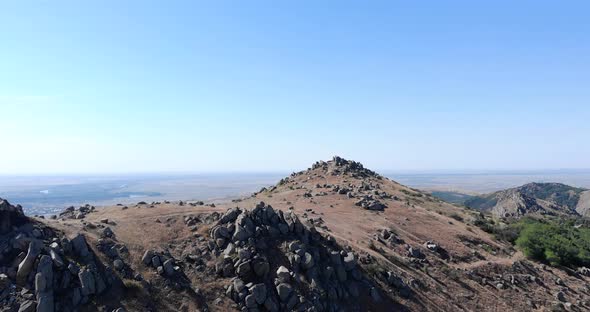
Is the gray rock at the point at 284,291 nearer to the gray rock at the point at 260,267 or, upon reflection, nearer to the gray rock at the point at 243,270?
the gray rock at the point at 260,267

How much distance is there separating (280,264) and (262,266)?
4.61 ft

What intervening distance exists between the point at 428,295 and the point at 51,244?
69.9 feet

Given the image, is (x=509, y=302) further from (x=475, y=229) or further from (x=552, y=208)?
(x=552, y=208)

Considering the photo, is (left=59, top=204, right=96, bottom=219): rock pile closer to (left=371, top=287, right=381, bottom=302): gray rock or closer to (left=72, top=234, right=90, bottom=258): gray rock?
(left=72, top=234, right=90, bottom=258): gray rock

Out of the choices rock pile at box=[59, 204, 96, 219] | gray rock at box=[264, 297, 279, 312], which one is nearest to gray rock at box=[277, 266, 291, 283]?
gray rock at box=[264, 297, 279, 312]

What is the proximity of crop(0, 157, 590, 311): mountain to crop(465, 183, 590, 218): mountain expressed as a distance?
41300mm

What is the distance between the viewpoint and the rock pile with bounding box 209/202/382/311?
21.1m

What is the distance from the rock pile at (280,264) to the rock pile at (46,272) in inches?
242

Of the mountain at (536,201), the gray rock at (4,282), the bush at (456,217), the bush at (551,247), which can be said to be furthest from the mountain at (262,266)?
the mountain at (536,201)

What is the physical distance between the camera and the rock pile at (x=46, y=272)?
699 inches

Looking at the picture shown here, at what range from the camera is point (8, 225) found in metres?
21.5

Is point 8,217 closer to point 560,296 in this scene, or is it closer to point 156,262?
point 156,262

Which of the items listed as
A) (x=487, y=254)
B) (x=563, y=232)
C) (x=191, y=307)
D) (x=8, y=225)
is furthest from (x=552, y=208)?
(x=8, y=225)

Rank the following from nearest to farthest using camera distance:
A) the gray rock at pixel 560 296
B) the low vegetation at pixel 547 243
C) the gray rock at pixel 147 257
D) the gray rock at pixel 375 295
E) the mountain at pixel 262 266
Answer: the mountain at pixel 262 266 < the gray rock at pixel 147 257 < the gray rock at pixel 375 295 < the gray rock at pixel 560 296 < the low vegetation at pixel 547 243
